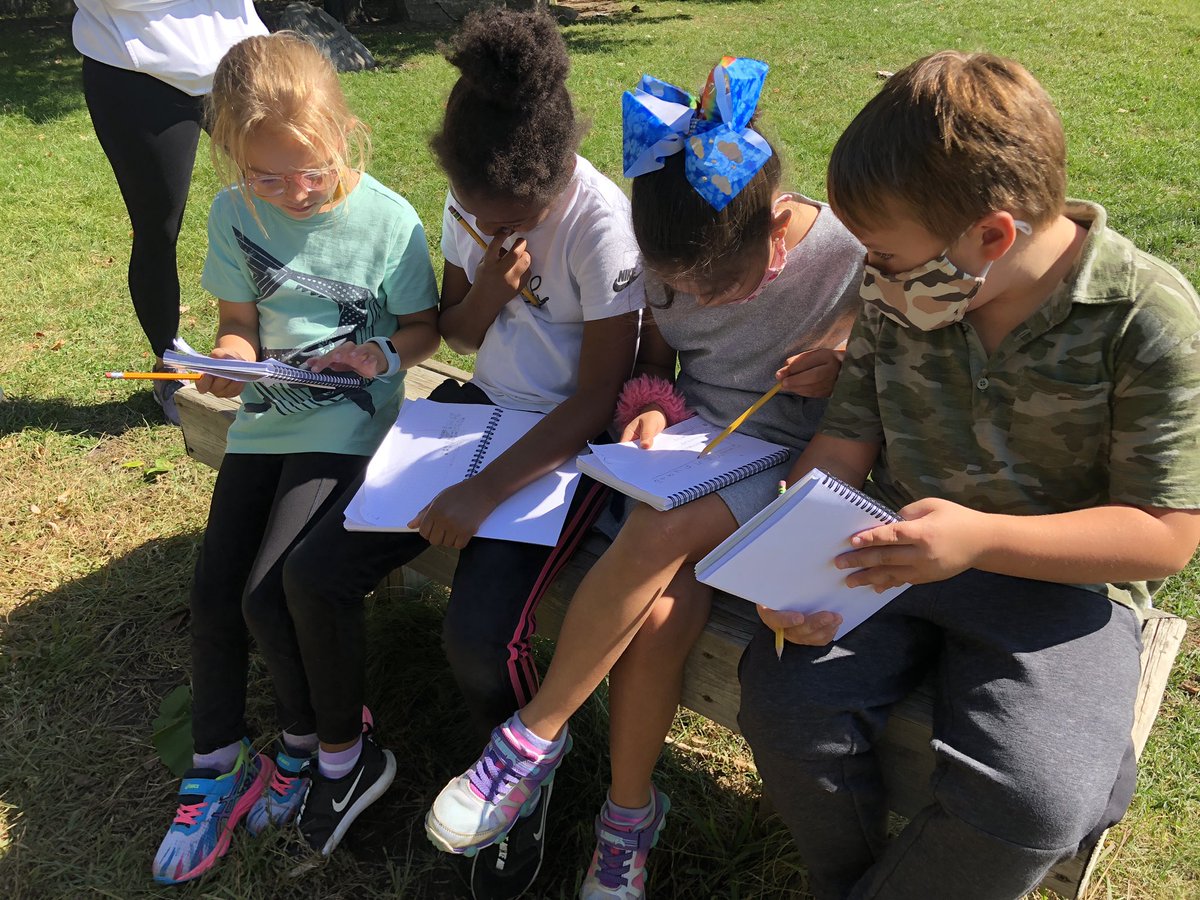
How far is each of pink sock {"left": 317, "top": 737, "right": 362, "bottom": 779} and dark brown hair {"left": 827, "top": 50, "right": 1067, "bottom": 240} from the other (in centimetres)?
152

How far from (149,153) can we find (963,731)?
9.83 feet

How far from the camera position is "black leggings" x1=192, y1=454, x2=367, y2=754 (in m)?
2.12

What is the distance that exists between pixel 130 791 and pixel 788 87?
7712mm

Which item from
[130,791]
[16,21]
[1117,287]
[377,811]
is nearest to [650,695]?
[377,811]

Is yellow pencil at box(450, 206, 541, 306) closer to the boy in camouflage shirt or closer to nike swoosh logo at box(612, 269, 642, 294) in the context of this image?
nike swoosh logo at box(612, 269, 642, 294)

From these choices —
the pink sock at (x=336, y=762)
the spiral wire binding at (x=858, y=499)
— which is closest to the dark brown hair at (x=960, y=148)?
the spiral wire binding at (x=858, y=499)

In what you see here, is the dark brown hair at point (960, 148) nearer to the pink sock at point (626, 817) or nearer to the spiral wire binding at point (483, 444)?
the spiral wire binding at point (483, 444)

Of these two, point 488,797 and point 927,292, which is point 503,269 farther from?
point 488,797

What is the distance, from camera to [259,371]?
2.00m

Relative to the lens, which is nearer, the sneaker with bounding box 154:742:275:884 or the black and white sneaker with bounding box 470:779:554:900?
the black and white sneaker with bounding box 470:779:554:900

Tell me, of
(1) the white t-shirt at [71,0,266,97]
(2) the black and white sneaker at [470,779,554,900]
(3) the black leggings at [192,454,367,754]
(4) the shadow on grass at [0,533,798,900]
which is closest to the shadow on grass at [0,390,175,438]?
(4) the shadow on grass at [0,533,798,900]

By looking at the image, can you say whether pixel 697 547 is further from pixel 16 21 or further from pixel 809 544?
pixel 16 21

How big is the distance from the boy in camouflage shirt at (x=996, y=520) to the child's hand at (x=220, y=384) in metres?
1.26

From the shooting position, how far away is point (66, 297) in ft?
15.4
